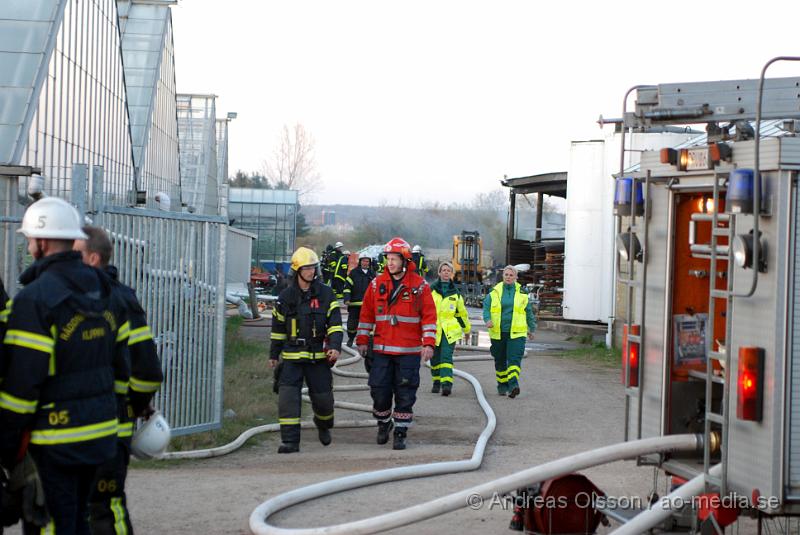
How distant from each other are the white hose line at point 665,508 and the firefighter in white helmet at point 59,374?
2.74 m

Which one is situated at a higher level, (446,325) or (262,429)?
(446,325)

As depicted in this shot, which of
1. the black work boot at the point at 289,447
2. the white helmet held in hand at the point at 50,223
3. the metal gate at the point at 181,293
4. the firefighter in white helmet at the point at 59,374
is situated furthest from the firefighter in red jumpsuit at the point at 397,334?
the white helmet held in hand at the point at 50,223

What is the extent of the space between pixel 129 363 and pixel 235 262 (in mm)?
36469

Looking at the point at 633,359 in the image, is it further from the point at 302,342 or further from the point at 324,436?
the point at 324,436

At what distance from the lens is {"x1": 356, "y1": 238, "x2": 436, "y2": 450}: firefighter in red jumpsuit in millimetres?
10266

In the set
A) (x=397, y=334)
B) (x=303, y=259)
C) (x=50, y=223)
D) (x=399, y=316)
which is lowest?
(x=397, y=334)

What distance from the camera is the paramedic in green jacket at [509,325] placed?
44.4 feet

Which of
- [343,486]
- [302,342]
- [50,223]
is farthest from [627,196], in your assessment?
[302,342]

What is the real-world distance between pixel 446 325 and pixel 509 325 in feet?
2.57

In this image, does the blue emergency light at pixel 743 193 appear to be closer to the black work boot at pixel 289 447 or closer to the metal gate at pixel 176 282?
the metal gate at pixel 176 282

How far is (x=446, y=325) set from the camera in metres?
13.6

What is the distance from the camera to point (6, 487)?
4.95 meters

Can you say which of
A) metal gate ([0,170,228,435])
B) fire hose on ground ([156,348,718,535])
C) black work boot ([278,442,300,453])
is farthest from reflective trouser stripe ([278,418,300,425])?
fire hose on ground ([156,348,718,535])

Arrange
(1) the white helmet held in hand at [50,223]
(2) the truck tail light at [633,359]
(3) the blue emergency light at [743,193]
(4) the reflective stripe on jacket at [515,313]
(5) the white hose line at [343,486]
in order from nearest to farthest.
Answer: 1. (1) the white helmet held in hand at [50,223]
2. (3) the blue emergency light at [743,193]
3. (5) the white hose line at [343,486]
4. (2) the truck tail light at [633,359]
5. (4) the reflective stripe on jacket at [515,313]
